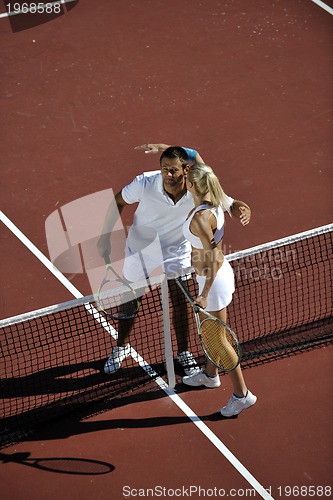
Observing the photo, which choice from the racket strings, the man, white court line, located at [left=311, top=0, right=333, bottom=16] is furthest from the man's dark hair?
white court line, located at [left=311, top=0, right=333, bottom=16]

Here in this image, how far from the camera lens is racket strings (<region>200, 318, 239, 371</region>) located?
23.0 feet

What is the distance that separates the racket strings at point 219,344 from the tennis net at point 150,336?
48cm

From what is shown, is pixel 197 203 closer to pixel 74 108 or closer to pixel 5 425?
pixel 5 425

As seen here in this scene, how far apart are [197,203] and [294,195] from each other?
315 cm

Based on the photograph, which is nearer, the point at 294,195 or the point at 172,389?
the point at 172,389

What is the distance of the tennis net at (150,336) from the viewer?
778 centimetres

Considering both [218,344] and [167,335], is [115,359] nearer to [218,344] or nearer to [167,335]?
[167,335]

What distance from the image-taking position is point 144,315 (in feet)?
26.6

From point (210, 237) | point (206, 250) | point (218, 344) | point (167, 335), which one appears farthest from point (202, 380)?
point (210, 237)

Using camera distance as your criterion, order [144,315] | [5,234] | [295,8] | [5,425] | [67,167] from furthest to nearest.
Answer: [295,8], [67,167], [5,234], [144,315], [5,425]

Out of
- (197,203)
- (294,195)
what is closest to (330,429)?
(197,203)

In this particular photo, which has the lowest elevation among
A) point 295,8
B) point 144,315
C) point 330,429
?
point 330,429

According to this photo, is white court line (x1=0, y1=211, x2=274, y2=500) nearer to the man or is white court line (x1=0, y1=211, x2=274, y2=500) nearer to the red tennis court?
the red tennis court

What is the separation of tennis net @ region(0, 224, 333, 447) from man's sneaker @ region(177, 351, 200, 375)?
12 centimetres
